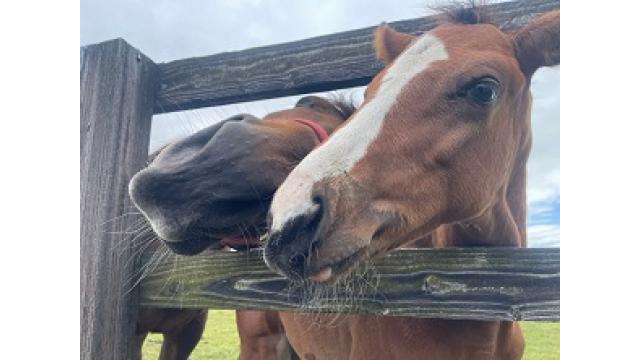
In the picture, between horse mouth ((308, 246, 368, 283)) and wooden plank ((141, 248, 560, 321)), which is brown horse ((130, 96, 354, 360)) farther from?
horse mouth ((308, 246, 368, 283))

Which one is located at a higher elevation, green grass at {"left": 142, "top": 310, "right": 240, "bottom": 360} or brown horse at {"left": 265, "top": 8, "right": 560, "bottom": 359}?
brown horse at {"left": 265, "top": 8, "right": 560, "bottom": 359}

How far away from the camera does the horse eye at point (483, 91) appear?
0.77m

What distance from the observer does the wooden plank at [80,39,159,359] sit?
103cm

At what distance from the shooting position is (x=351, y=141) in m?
0.73

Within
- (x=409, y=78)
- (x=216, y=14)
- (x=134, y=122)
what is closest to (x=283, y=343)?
(x=134, y=122)

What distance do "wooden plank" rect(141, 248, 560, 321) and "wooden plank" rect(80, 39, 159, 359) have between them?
0.08 m

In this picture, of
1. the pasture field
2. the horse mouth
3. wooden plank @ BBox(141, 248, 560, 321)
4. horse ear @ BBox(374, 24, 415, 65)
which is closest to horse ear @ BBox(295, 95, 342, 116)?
horse ear @ BBox(374, 24, 415, 65)

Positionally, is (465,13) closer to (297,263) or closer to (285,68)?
(285,68)

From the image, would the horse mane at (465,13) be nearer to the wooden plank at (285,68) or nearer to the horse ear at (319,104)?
the wooden plank at (285,68)
